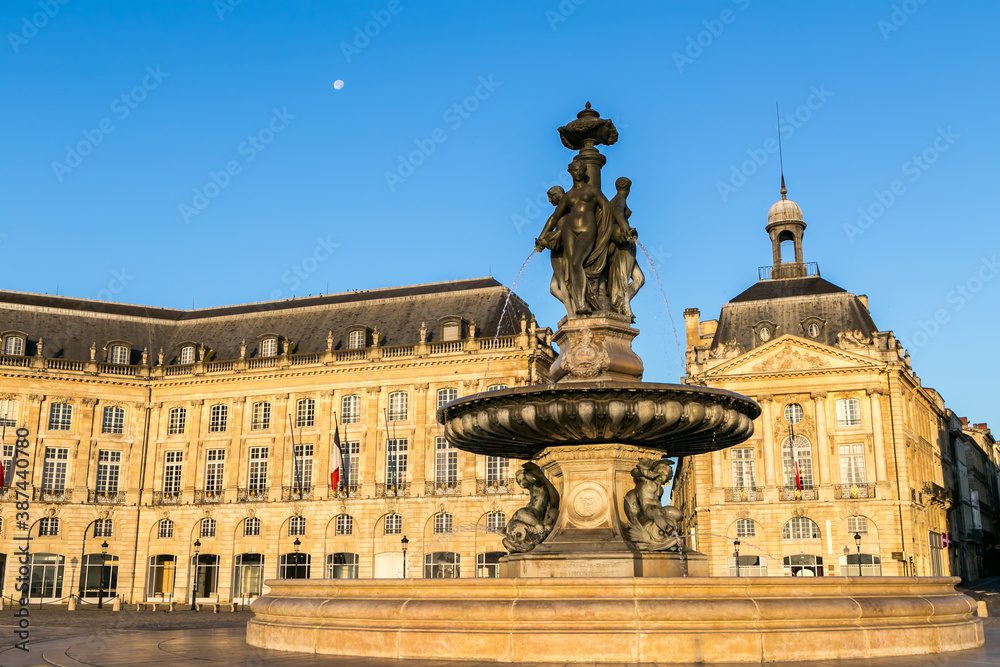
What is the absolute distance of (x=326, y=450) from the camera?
55.6m

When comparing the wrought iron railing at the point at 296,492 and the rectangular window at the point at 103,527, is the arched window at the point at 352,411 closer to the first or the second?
the wrought iron railing at the point at 296,492

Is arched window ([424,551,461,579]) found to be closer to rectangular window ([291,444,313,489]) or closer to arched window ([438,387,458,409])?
arched window ([438,387,458,409])

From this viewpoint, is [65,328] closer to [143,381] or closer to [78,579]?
[143,381]

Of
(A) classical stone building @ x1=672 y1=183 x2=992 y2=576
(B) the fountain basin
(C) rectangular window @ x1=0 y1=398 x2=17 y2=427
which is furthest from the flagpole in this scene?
(B) the fountain basin

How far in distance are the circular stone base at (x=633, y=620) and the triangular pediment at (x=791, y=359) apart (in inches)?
1839

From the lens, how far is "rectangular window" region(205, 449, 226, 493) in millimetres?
57438

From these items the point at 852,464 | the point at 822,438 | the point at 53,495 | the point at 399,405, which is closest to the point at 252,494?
the point at 399,405

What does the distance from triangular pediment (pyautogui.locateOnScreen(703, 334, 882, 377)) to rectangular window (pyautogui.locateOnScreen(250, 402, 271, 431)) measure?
26111 mm

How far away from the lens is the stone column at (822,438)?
54.5m

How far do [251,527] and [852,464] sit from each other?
33.7 m

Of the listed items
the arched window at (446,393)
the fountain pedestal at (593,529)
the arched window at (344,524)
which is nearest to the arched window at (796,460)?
the arched window at (446,393)

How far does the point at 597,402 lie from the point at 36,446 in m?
52.5

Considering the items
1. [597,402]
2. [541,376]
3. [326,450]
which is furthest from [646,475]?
[326,450]

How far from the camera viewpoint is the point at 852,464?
54781 millimetres
